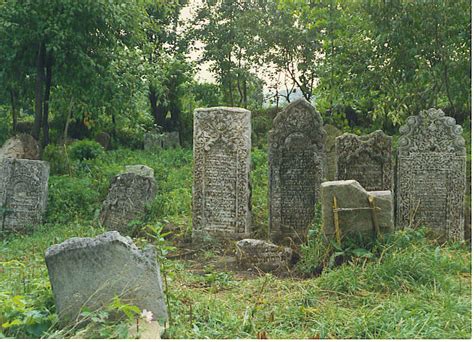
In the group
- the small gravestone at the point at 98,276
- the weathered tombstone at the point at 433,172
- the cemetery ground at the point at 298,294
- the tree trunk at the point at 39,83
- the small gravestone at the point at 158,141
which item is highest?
the tree trunk at the point at 39,83

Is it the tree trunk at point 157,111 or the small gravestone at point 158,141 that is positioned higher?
the tree trunk at point 157,111

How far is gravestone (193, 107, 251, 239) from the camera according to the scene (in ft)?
28.6

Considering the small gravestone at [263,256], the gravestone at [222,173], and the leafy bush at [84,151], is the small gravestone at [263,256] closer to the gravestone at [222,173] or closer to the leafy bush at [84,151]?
the gravestone at [222,173]

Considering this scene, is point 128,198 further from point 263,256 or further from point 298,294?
point 298,294

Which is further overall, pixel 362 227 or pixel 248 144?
pixel 248 144

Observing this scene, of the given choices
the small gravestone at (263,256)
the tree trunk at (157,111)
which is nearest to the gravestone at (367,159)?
the small gravestone at (263,256)

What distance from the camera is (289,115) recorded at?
8586 millimetres

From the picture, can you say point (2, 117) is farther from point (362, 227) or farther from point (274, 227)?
point (362, 227)

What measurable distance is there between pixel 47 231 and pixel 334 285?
517cm

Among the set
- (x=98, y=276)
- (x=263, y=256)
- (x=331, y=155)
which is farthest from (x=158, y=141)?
(x=98, y=276)

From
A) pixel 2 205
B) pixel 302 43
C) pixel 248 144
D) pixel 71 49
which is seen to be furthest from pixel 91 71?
pixel 302 43

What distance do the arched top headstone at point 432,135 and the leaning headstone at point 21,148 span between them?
21.1 ft

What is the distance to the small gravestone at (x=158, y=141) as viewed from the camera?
18.4 m

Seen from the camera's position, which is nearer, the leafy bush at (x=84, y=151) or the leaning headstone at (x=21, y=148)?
the leaning headstone at (x=21, y=148)
